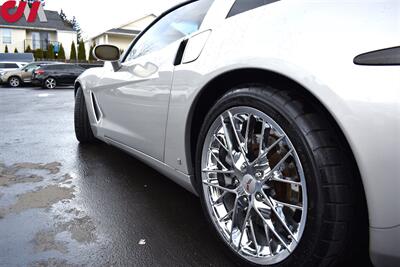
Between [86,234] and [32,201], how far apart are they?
0.75 metres

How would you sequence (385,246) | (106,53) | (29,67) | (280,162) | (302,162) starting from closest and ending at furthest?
(385,246)
(302,162)
(280,162)
(106,53)
(29,67)

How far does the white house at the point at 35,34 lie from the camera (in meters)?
34.7

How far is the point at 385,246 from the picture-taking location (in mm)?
1203

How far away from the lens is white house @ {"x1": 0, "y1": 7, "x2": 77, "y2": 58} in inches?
1367

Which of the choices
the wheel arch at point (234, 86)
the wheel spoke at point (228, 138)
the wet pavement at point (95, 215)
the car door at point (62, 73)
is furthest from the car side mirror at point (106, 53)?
the car door at point (62, 73)

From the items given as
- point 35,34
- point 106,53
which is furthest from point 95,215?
point 35,34

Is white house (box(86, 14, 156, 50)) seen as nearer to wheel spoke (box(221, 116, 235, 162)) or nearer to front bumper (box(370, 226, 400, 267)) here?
wheel spoke (box(221, 116, 235, 162))

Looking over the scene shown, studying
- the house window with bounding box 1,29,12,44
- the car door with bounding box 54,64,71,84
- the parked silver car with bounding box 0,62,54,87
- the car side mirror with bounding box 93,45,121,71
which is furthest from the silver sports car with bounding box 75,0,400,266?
the house window with bounding box 1,29,12,44

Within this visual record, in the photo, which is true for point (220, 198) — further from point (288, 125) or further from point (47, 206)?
point (47, 206)

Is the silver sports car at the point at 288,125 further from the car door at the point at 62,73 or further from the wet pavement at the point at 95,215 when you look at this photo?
the car door at the point at 62,73

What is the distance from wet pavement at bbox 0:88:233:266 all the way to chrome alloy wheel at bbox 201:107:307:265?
0.25m

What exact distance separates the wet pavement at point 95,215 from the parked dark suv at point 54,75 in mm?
14656

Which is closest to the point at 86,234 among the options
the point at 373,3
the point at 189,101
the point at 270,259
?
the point at 189,101

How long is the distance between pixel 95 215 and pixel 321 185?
159 cm
